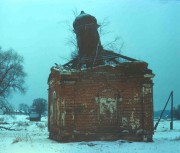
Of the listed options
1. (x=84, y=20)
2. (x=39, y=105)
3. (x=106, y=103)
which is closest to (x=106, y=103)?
(x=106, y=103)

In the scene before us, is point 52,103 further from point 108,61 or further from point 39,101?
point 39,101

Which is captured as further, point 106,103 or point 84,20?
point 84,20

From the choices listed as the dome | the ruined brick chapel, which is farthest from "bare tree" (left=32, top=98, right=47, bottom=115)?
the ruined brick chapel

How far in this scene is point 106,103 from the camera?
59.3ft

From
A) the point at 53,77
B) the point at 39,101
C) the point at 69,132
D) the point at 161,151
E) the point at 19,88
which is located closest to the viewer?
the point at 161,151

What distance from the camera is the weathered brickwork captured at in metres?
17.8

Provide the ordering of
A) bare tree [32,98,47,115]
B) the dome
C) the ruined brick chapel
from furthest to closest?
bare tree [32,98,47,115]
the dome
the ruined brick chapel

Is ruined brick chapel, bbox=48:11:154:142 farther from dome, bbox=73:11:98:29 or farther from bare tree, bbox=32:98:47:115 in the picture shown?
bare tree, bbox=32:98:47:115

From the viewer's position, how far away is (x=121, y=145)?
1599 cm

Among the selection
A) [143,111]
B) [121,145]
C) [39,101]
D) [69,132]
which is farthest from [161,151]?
[39,101]

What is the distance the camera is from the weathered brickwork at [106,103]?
700 inches

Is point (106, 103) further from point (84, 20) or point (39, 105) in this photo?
point (39, 105)

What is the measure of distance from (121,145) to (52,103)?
6699 mm

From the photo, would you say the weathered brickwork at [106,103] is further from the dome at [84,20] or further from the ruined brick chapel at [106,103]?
the dome at [84,20]
